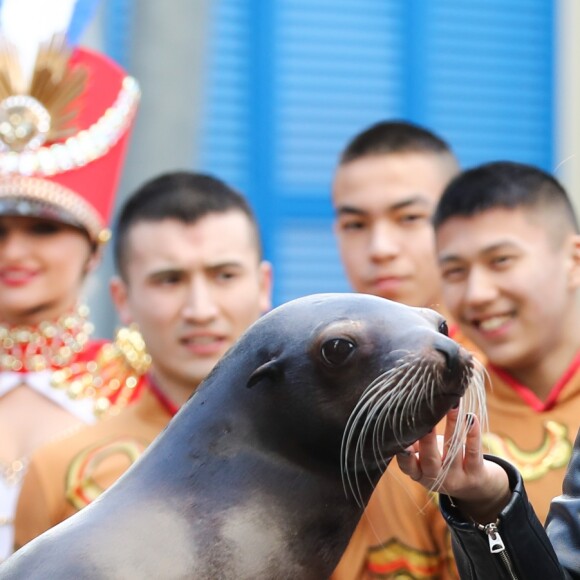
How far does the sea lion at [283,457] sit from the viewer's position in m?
1.69

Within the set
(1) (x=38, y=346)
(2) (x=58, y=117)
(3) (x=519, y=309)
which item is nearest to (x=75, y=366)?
(1) (x=38, y=346)

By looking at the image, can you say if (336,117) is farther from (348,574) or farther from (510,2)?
(348,574)

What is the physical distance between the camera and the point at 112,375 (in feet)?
13.0

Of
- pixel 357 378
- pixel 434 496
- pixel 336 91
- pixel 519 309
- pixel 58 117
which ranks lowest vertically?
pixel 434 496

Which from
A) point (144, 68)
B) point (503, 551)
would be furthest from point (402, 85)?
point (503, 551)

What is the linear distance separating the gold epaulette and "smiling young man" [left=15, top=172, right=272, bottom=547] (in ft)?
0.77

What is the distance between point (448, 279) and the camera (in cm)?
324

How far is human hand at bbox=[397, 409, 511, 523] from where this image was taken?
1.86m

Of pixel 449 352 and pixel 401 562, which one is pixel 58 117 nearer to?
pixel 401 562

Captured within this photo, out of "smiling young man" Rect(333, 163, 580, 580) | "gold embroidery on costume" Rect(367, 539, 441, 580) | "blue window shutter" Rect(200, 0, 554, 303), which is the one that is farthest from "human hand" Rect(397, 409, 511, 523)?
"blue window shutter" Rect(200, 0, 554, 303)

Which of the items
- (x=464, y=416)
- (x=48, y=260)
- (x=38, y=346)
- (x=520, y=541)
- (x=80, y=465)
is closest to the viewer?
(x=464, y=416)

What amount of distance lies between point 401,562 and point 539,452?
0.47m

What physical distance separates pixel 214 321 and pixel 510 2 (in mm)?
4025

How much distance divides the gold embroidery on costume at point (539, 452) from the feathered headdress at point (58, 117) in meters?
1.38
